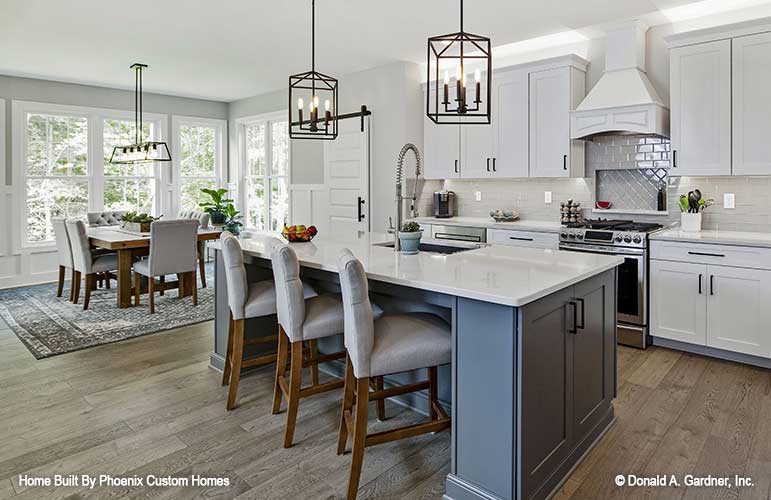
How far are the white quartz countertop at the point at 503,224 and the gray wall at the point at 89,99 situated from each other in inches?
179

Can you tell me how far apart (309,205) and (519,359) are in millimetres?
5689

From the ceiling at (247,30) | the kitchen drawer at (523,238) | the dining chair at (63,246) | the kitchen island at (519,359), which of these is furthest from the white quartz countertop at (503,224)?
the dining chair at (63,246)

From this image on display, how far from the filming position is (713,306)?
153 inches

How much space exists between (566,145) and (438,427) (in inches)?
135

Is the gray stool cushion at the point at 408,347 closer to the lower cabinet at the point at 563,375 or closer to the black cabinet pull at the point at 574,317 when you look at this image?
the lower cabinet at the point at 563,375

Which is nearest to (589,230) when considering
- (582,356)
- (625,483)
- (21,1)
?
(582,356)

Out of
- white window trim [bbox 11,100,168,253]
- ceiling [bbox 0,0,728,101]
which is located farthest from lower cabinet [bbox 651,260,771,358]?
white window trim [bbox 11,100,168,253]

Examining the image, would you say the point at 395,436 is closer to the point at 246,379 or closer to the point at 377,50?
the point at 246,379

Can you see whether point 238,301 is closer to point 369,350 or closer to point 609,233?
point 369,350

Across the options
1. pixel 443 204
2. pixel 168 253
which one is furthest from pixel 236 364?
pixel 443 204

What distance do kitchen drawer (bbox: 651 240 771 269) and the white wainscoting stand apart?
4197 millimetres

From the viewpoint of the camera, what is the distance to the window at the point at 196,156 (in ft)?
27.6

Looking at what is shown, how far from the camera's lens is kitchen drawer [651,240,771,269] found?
3664mm

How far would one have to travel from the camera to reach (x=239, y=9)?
4.29 m
